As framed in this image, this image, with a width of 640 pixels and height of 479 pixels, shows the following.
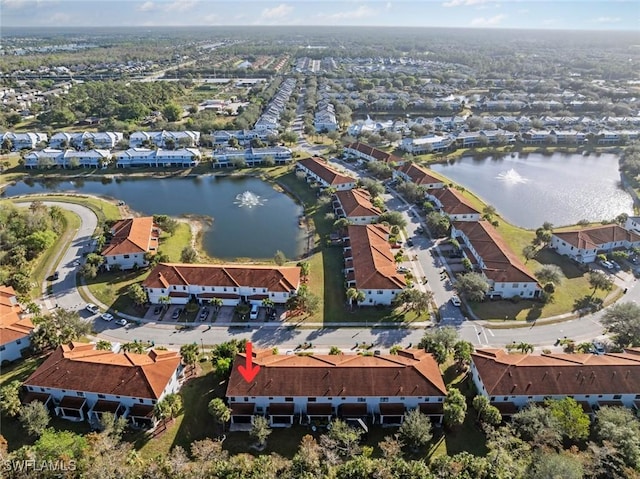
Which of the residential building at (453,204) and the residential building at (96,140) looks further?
the residential building at (96,140)

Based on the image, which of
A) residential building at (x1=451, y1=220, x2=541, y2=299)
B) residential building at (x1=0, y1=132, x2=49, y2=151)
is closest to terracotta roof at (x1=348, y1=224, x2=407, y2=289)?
residential building at (x1=451, y1=220, x2=541, y2=299)

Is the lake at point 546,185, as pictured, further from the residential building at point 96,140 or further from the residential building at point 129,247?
the residential building at point 96,140

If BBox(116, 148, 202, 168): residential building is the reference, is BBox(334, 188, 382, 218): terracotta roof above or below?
above

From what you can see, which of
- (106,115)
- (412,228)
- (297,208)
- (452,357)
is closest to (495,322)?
(452,357)

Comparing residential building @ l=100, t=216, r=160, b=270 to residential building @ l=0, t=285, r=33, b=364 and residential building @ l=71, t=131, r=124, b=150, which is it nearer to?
residential building @ l=0, t=285, r=33, b=364

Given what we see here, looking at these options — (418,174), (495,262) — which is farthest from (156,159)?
→ (495,262)

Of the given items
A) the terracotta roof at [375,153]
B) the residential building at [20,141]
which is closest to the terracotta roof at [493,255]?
the terracotta roof at [375,153]

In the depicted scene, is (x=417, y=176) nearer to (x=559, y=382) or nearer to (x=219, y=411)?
(x=559, y=382)
